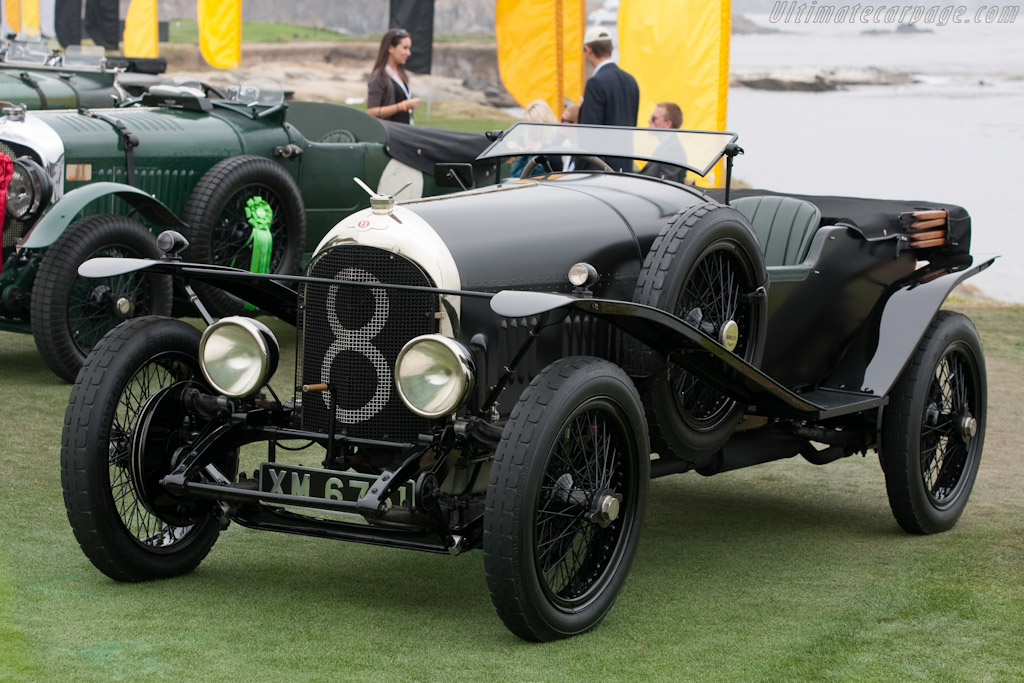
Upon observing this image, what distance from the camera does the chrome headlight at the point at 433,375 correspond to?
11.3ft

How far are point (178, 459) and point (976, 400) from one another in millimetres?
3201

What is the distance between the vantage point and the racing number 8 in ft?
12.2

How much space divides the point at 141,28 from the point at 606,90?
32.8 feet

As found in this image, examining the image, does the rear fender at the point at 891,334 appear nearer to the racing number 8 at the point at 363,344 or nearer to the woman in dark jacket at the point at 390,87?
the racing number 8 at the point at 363,344

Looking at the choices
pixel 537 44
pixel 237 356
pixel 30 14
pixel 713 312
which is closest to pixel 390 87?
pixel 537 44

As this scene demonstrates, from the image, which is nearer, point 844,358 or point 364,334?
point 364,334

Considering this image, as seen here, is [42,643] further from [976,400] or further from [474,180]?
[976,400]

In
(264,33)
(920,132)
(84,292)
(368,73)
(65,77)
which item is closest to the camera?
(84,292)

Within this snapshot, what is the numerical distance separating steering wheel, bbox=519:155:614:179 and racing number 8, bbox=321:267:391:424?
1.33 metres

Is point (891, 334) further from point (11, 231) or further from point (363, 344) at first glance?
point (11, 231)

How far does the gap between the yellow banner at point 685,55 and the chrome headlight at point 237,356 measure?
605cm

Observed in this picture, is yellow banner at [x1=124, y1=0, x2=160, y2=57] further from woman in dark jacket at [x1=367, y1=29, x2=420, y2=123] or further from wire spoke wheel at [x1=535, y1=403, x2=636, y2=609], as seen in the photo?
wire spoke wheel at [x1=535, y1=403, x2=636, y2=609]

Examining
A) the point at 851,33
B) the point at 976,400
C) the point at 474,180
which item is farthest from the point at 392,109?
the point at 851,33

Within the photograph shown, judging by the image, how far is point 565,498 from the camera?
11.6 ft
